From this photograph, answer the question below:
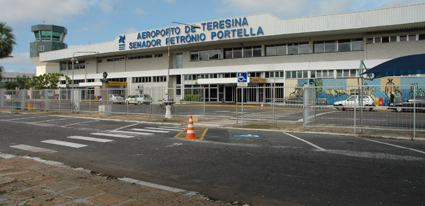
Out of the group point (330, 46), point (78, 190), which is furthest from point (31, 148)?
point (330, 46)

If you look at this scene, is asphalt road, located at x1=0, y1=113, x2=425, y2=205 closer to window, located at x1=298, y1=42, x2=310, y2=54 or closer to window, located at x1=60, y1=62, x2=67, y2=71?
window, located at x1=298, y1=42, x2=310, y2=54

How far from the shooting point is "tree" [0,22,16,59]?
101ft

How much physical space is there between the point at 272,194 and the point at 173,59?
1811 inches

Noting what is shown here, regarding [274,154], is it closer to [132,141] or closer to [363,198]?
[363,198]

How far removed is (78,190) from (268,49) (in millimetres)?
38047

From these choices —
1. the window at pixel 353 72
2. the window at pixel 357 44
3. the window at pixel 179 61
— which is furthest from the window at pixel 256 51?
the window at pixel 179 61

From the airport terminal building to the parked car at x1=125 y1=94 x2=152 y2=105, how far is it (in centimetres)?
38

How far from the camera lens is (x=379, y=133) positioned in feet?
41.0

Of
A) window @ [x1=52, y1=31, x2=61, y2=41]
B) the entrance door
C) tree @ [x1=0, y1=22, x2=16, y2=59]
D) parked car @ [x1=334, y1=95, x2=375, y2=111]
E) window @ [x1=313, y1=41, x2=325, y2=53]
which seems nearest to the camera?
parked car @ [x1=334, y1=95, x2=375, y2=111]

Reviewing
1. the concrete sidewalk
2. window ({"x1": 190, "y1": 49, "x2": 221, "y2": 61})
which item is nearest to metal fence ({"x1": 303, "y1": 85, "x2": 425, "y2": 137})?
the concrete sidewalk

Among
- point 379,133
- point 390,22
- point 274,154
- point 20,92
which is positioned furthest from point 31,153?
point 390,22

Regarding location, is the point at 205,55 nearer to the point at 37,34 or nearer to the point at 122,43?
the point at 122,43

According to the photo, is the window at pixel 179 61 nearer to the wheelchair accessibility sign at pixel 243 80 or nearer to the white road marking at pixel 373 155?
the wheelchair accessibility sign at pixel 243 80

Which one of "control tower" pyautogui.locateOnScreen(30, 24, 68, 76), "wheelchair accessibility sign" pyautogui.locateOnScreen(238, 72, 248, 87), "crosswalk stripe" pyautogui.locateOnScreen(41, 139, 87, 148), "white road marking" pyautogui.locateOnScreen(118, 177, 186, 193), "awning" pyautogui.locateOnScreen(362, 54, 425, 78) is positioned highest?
"control tower" pyautogui.locateOnScreen(30, 24, 68, 76)
